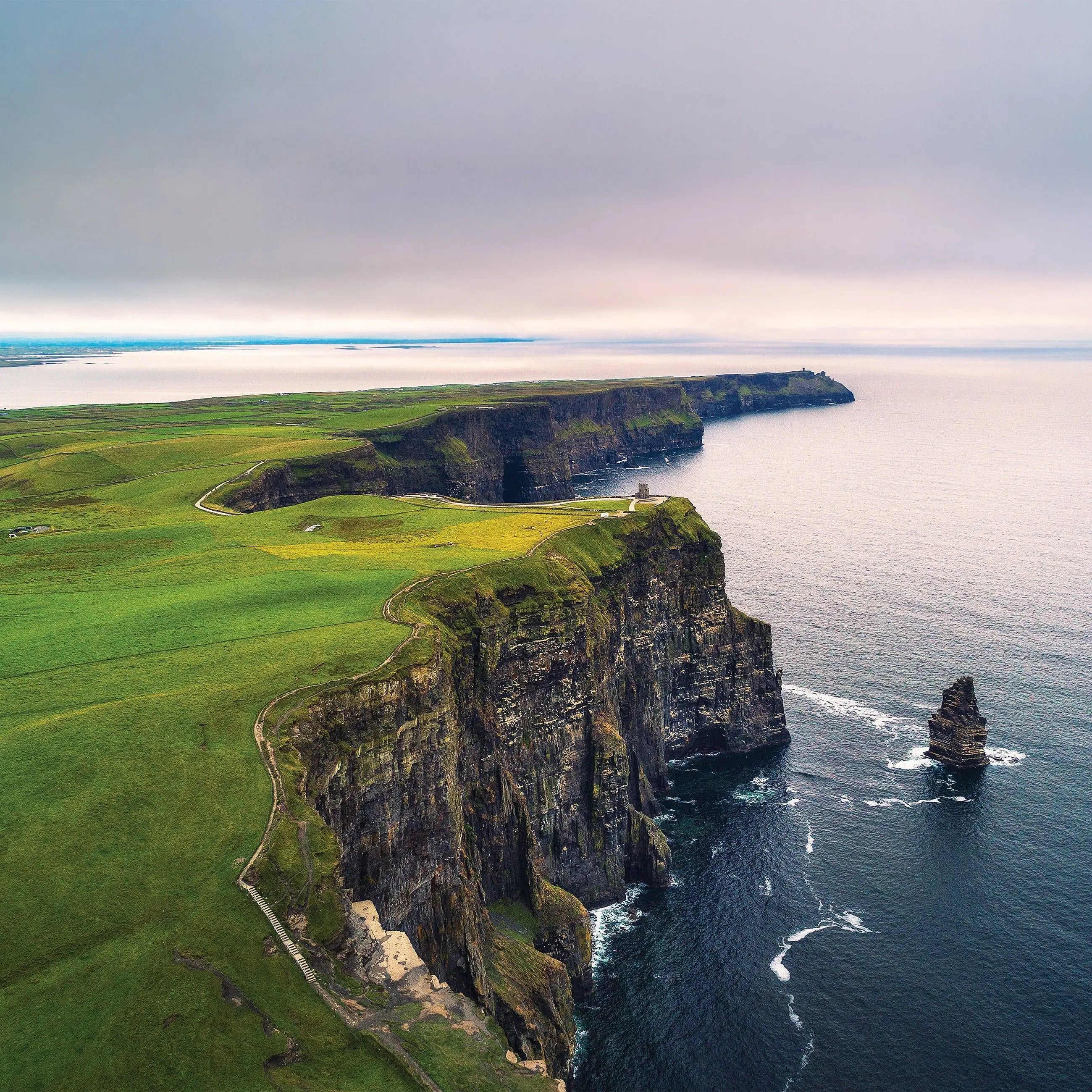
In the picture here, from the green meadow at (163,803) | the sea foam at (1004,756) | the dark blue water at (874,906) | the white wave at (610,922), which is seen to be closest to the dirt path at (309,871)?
the green meadow at (163,803)

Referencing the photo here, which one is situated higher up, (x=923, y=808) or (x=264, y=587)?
(x=264, y=587)

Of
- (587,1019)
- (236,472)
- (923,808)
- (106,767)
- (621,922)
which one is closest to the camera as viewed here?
(106,767)

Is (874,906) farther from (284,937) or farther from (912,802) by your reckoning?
(284,937)

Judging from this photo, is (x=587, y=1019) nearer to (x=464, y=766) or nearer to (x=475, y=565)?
(x=464, y=766)

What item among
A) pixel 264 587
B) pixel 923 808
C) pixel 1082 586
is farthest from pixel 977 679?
pixel 264 587

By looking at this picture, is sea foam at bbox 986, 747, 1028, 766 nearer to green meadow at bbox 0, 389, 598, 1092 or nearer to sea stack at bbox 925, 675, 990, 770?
sea stack at bbox 925, 675, 990, 770

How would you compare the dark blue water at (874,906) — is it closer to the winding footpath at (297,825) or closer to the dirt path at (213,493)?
the winding footpath at (297,825)

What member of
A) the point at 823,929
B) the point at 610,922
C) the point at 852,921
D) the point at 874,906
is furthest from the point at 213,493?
the point at 874,906
